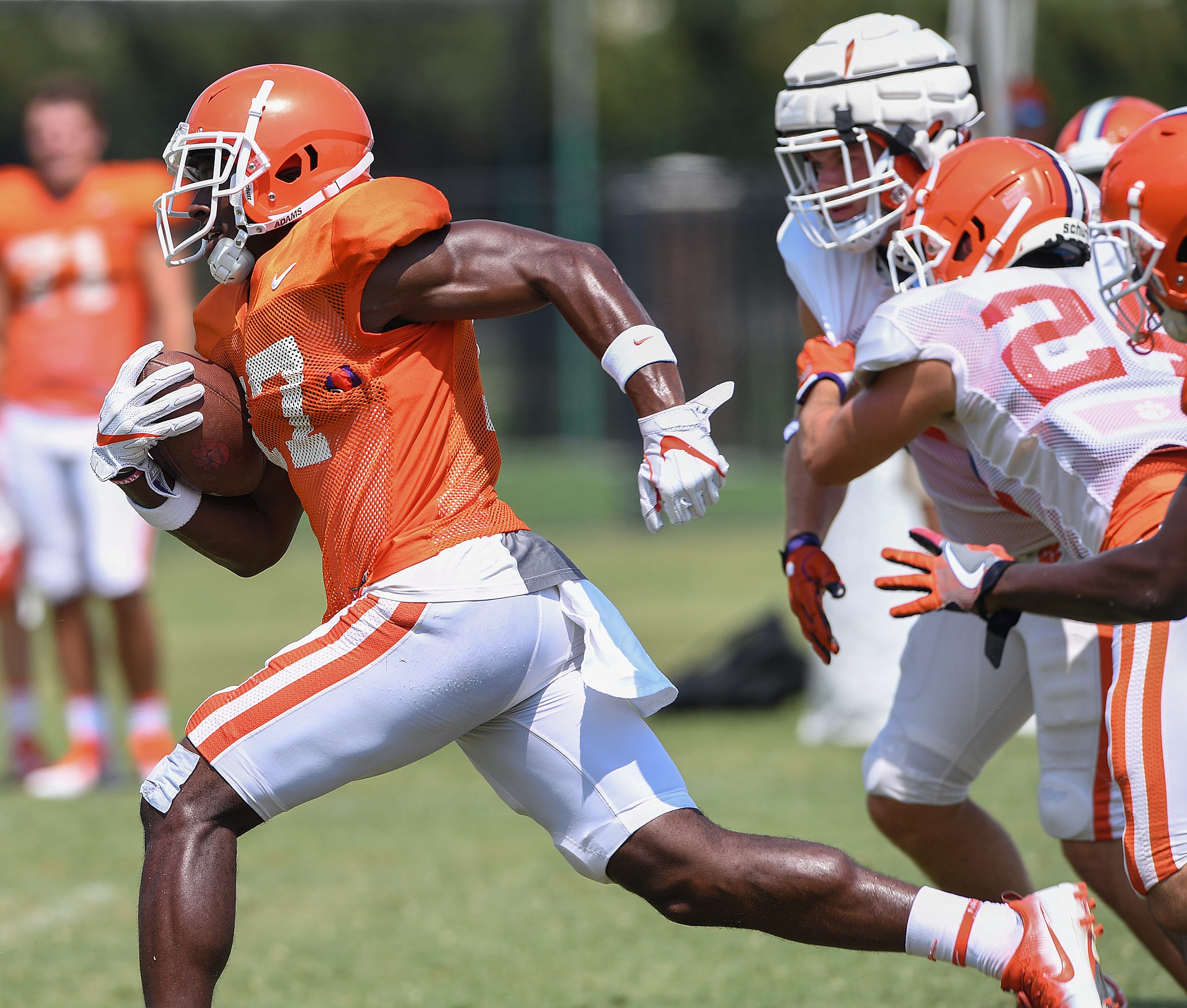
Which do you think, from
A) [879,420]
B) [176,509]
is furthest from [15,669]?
[879,420]

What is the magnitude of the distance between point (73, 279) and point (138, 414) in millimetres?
3695

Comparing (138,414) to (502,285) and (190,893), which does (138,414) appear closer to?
(502,285)

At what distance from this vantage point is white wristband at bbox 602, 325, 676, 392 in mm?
2828

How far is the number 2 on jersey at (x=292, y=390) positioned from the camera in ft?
9.59

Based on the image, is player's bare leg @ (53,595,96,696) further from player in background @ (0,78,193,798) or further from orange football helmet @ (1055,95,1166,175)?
orange football helmet @ (1055,95,1166,175)

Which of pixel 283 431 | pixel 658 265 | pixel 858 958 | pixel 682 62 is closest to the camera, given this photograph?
pixel 283 431

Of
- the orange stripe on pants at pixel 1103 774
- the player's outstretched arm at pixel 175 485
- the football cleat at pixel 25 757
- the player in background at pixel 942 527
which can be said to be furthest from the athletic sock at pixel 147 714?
the orange stripe on pants at pixel 1103 774

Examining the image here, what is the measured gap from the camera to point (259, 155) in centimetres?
301

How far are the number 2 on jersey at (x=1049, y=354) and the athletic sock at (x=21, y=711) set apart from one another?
4.72 metres

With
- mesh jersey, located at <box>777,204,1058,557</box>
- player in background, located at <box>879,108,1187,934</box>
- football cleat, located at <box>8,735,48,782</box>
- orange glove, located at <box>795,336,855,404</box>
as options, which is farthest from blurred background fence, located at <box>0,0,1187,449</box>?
football cleat, located at <box>8,735,48,782</box>

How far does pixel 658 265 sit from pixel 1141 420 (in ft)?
42.8

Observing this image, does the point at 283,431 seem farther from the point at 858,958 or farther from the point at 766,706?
the point at 766,706

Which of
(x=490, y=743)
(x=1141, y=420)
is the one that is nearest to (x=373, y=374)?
(x=490, y=743)

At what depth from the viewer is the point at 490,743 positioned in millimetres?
2992
